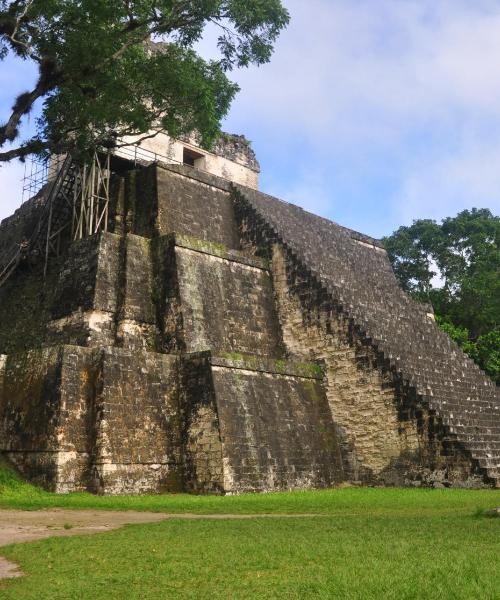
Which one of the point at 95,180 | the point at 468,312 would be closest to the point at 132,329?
the point at 95,180

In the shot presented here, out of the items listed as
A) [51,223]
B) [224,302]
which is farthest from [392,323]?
[51,223]

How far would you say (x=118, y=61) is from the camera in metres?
10.9

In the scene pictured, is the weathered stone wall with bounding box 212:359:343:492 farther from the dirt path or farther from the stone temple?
the dirt path

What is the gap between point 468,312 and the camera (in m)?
25.8

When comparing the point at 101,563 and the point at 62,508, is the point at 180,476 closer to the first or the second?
the point at 62,508

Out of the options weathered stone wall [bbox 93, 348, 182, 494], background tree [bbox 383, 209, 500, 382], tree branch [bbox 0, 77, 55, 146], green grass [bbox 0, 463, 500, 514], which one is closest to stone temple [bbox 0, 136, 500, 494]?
weathered stone wall [bbox 93, 348, 182, 494]

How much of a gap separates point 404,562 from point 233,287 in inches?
425

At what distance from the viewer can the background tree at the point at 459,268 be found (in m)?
24.9

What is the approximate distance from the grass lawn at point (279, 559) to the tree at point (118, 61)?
19.6ft

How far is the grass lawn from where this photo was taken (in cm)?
388

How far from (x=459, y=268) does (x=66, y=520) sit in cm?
2258

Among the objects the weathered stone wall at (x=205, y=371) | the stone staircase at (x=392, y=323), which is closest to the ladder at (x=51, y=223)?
the weathered stone wall at (x=205, y=371)

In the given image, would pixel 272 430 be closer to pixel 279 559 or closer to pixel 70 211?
pixel 279 559

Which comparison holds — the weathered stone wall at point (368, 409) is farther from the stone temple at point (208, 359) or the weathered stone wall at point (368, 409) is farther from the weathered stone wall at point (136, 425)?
the weathered stone wall at point (136, 425)
